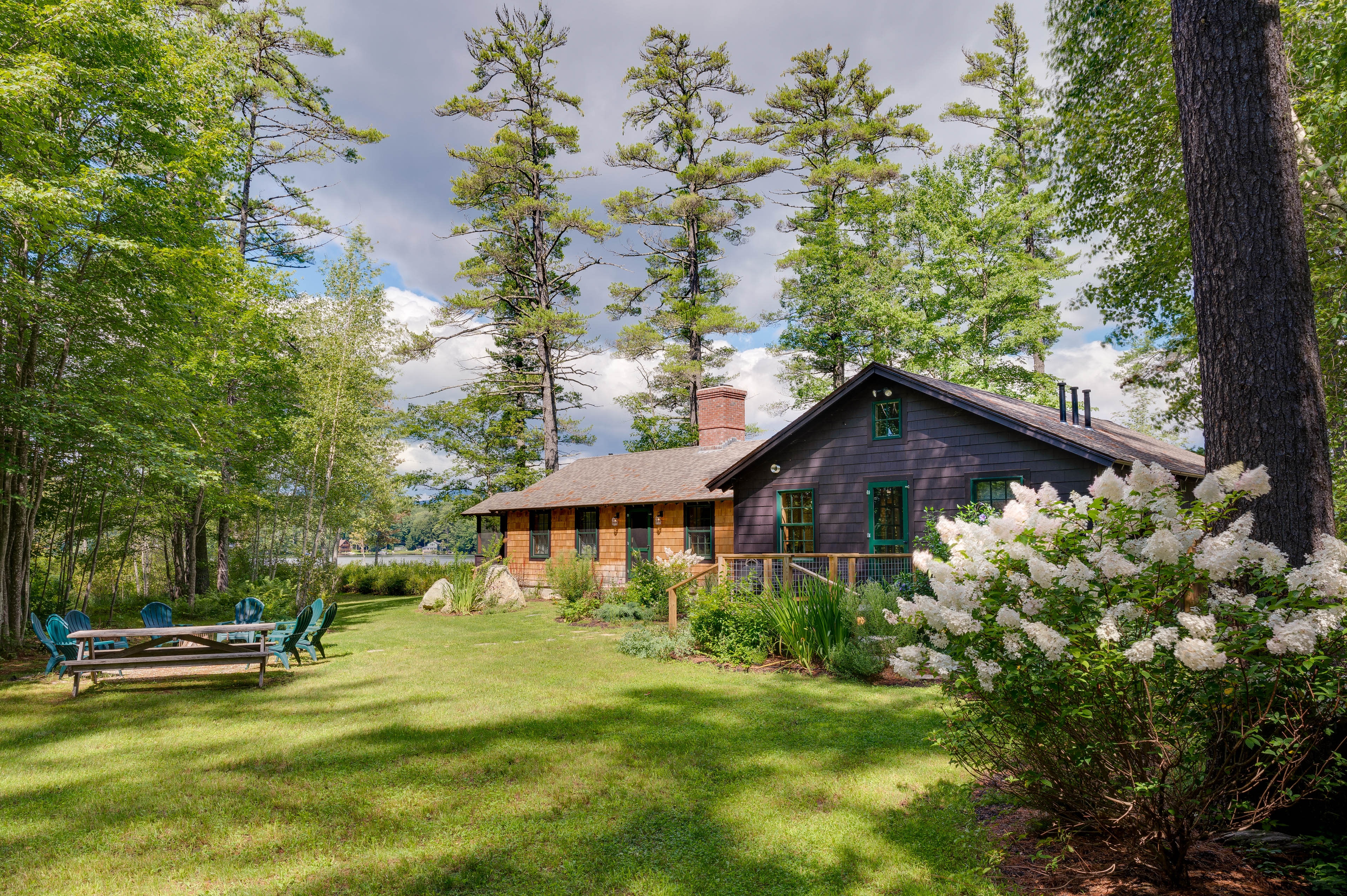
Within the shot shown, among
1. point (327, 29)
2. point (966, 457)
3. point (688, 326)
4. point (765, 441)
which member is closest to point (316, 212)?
point (327, 29)

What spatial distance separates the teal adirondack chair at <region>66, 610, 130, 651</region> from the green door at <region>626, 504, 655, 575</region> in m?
11.0

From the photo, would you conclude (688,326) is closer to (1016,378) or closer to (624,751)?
(1016,378)

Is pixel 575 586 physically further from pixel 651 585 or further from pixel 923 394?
pixel 923 394

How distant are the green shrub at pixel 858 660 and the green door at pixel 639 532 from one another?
10.1 m

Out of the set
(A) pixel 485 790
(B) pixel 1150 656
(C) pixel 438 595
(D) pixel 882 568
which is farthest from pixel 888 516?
(C) pixel 438 595

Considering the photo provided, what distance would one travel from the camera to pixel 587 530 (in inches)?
802

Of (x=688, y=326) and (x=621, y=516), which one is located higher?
(x=688, y=326)

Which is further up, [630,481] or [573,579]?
[630,481]

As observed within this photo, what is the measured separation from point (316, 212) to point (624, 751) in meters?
21.2

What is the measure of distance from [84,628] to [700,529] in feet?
39.9

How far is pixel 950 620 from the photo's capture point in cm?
313

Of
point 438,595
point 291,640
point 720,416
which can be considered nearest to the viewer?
point 291,640

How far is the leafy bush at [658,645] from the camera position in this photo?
10086mm

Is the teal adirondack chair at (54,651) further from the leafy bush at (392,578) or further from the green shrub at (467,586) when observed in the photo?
the leafy bush at (392,578)
